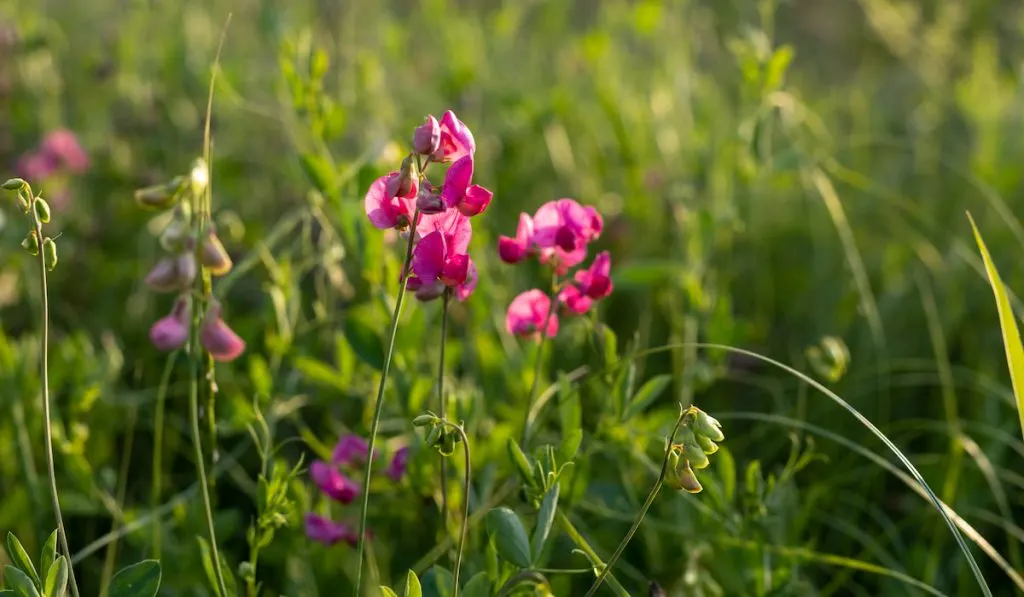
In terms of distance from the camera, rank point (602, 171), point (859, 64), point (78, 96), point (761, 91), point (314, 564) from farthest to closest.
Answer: point (859, 64) → point (78, 96) → point (602, 171) → point (761, 91) → point (314, 564)

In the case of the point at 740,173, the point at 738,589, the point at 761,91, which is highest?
the point at 761,91

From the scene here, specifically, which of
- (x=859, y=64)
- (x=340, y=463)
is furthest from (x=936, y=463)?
(x=859, y=64)

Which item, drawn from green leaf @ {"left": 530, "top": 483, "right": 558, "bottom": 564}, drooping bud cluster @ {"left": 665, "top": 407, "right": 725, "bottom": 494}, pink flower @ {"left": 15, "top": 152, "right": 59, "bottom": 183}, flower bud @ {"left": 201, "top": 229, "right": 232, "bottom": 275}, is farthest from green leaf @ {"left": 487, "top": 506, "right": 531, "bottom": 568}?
pink flower @ {"left": 15, "top": 152, "right": 59, "bottom": 183}

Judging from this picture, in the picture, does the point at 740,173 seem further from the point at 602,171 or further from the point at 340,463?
the point at 340,463

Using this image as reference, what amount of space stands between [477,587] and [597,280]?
390mm

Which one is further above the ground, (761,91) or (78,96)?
(761,91)

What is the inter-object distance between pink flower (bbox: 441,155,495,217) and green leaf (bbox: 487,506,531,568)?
30cm

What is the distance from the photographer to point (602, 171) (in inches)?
112

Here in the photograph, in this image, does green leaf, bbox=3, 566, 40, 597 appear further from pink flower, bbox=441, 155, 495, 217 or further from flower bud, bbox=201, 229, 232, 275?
pink flower, bbox=441, 155, 495, 217

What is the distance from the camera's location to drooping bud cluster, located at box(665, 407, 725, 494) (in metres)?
1.02

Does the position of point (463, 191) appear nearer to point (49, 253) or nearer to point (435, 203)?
point (435, 203)

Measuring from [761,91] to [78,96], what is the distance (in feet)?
8.16

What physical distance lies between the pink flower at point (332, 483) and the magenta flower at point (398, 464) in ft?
0.18

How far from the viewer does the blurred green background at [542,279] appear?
5.36 ft
